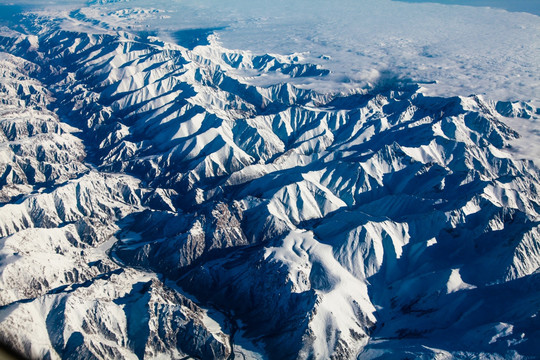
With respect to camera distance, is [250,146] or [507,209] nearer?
[507,209]

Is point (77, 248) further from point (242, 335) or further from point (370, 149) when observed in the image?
point (370, 149)

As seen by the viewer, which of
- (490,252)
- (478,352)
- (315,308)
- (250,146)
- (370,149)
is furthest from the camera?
(250,146)

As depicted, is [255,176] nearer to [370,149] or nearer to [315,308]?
[370,149]

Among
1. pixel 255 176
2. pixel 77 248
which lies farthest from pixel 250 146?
pixel 77 248

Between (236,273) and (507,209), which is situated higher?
(507,209)

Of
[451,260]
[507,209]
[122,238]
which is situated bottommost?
[122,238]

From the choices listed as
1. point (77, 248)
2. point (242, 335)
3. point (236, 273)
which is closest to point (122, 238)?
point (77, 248)

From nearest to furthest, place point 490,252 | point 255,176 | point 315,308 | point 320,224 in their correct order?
point 315,308
point 490,252
point 320,224
point 255,176
